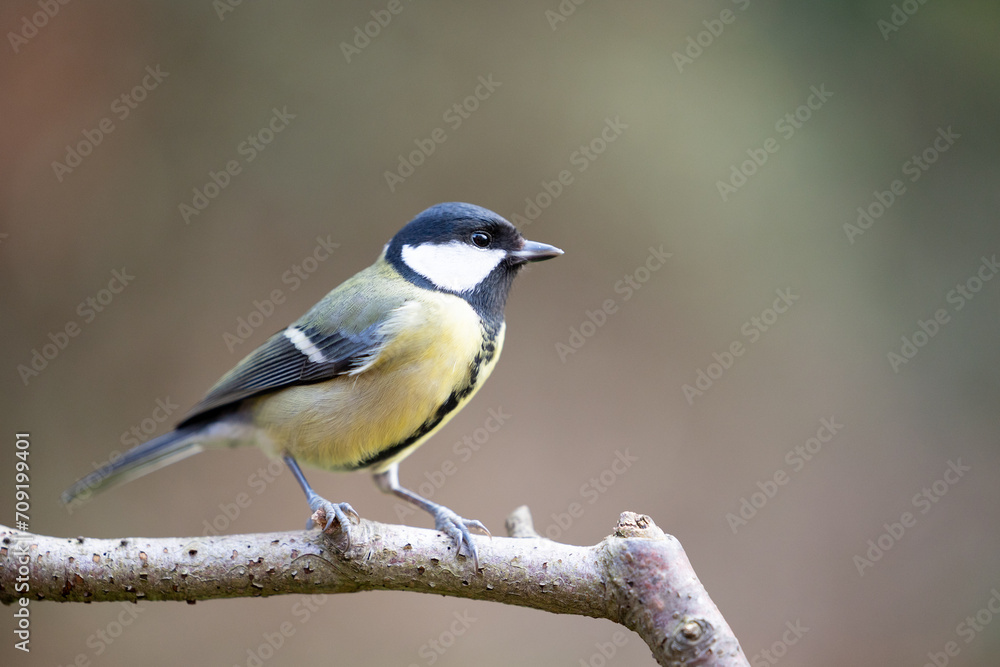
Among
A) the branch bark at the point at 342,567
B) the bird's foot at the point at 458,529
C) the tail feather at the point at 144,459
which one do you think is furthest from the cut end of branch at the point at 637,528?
the tail feather at the point at 144,459

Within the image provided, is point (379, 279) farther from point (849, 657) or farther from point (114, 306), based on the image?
point (849, 657)

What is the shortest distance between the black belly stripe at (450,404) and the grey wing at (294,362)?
192mm

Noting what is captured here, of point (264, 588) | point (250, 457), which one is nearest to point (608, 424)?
point (250, 457)

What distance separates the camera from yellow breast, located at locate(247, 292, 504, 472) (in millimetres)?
1566

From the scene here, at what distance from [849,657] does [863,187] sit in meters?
1.87

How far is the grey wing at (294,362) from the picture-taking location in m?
1.64

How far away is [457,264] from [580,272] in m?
1.62

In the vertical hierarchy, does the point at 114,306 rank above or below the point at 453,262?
below

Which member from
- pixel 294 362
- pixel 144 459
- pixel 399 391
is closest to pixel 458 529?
pixel 399 391

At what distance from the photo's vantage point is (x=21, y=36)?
8.96 feet

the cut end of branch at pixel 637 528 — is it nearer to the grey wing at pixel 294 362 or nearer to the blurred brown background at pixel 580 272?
the grey wing at pixel 294 362

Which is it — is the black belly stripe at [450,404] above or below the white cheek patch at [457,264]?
below

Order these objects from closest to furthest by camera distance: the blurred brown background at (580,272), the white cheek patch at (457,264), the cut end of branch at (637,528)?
the cut end of branch at (637,528), the white cheek patch at (457,264), the blurred brown background at (580,272)

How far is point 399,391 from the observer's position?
61.6 inches
